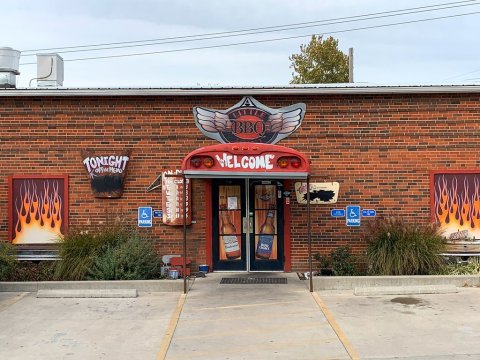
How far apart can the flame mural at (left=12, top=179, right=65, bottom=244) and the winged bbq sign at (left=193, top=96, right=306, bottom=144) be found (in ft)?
12.0

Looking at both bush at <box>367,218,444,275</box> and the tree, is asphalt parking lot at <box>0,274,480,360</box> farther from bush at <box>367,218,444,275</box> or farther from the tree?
the tree

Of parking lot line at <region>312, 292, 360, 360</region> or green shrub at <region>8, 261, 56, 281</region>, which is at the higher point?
green shrub at <region>8, 261, 56, 281</region>

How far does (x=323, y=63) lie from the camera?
31.0 m

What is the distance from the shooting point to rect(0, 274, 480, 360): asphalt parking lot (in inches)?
264

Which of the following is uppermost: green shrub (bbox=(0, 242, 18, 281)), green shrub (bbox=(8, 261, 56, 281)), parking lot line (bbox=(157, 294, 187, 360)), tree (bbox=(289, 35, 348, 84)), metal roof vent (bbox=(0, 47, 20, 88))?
tree (bbox=(289, 35, 348, 84))

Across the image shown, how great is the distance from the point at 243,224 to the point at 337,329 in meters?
4.88

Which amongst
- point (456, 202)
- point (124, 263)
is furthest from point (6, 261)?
point (456, 202)

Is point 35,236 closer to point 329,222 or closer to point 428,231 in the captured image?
point 329,222

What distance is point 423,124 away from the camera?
473 inches

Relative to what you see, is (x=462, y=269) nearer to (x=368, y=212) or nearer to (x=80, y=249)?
(x=368, y=212)

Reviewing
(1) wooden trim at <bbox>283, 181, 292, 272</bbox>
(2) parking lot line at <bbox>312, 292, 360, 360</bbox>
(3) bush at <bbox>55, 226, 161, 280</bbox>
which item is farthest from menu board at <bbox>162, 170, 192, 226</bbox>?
(2) parking lot line at <bbox>312, 292, 360, 360</bbox>

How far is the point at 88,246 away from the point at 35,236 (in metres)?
1.80

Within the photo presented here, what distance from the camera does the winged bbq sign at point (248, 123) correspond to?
475 inches

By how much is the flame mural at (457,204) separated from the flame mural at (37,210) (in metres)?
8.62
